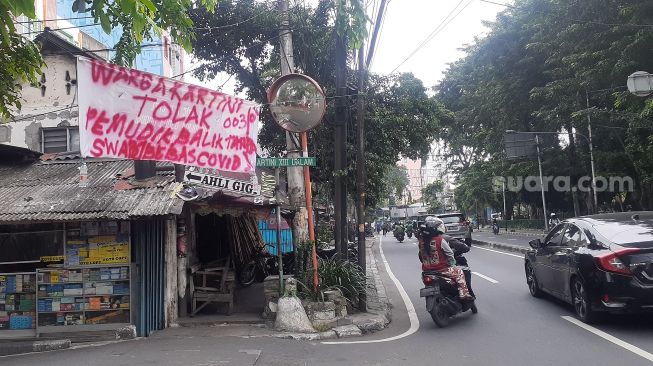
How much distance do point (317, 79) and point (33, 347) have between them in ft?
32.5

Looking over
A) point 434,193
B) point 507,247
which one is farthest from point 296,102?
point 434,193

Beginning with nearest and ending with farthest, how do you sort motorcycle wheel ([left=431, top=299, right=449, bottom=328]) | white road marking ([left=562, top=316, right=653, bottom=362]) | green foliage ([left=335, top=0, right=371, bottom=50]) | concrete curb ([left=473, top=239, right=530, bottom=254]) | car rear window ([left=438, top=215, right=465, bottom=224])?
white road marking ([left=562, top=316, right=653, bottom=362]), green foliage ([left=335, top=0, right=371, bottom=50]), motorcycle wheel ([left=431, top=299, right=449, bottom=328]), concrete curb ([left=473, top=239, right=530, bottom=254]), car rear window ([left=438, top=215, right=465, bottom=224])

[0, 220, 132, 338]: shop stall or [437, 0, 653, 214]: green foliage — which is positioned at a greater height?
[437, 0, 653, 214]: green foliage

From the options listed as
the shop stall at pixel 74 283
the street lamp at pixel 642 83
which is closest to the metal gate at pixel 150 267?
the shop stall at pixel 74 283

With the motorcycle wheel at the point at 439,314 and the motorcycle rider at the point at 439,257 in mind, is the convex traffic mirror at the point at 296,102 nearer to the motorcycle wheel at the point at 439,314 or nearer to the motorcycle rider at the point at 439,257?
the motorcycle rider at the point at 439,257

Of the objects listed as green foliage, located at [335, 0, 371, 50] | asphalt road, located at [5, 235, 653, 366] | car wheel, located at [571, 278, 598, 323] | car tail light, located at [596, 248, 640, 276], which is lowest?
asphalt road, located at [5, 235, 653, 366]

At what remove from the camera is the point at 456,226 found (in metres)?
24.3

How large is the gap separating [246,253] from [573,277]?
7.73m

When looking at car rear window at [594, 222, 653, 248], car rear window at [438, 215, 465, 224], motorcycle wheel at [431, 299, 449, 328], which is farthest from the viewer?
car rear window at [438, 215, 465, 224]

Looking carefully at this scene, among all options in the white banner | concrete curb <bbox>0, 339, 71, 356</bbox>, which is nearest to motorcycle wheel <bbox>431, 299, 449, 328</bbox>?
the white banner

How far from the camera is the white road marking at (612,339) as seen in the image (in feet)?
18.6

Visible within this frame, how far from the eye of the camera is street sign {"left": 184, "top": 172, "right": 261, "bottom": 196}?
7.86m

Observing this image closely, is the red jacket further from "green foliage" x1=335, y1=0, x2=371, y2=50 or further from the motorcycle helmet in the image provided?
"green foliage" x1=335, y1=0, x2=371, y2=50

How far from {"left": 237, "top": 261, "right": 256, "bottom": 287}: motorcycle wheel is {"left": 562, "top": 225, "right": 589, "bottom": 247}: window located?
7093 mm
